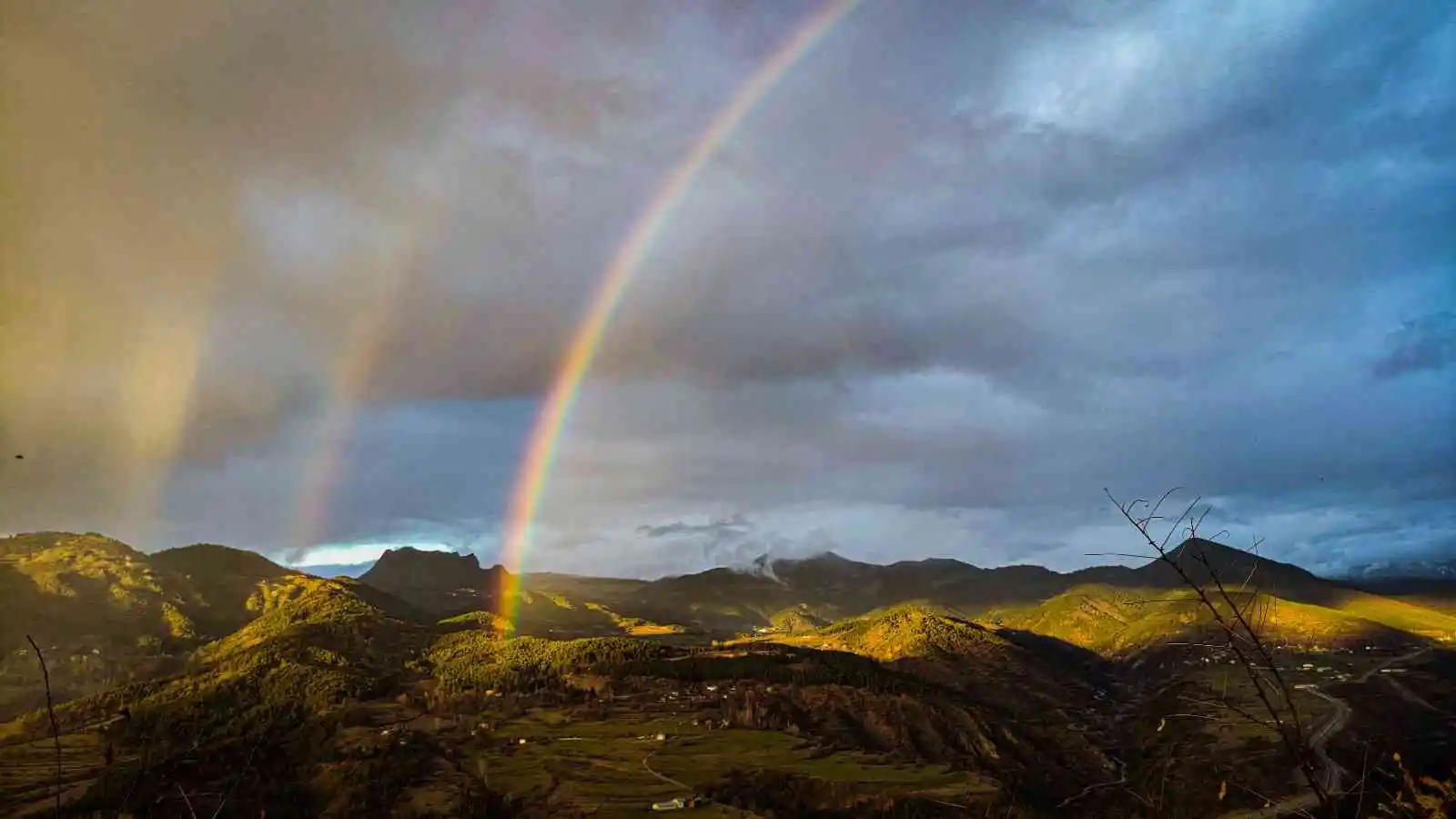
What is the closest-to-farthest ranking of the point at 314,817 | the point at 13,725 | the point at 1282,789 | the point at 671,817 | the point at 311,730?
the point at 671,817
the point at 314,817
the point at 1282,789
the point at 311,730
the point at 13,725

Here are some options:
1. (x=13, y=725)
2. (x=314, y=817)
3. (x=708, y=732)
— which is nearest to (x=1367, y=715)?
(x=708, y=732)

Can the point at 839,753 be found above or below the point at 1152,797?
below

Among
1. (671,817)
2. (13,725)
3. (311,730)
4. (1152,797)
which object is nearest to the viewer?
(1152,797)

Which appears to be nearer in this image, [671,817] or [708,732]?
[671,817]

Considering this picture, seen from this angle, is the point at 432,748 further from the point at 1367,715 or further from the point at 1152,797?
the point at 1367,715

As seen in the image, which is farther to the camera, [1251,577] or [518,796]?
[518,796]

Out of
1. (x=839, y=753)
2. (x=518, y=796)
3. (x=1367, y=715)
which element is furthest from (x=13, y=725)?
(x=1367, y=715)

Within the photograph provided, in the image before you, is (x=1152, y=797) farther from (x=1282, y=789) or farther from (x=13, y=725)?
(x=13, y=725)

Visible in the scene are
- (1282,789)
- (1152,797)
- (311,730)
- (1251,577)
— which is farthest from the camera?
(311,730)

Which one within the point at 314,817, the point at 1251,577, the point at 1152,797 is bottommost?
the point at 314,817
